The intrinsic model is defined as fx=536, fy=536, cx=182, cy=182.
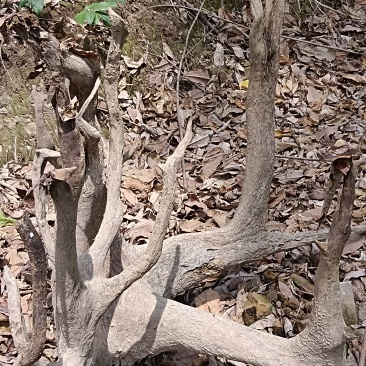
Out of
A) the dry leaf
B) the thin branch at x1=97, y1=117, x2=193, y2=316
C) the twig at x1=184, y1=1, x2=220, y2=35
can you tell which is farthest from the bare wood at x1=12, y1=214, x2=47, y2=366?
the twig at x1=184, y1=1, x2=220, y2=35

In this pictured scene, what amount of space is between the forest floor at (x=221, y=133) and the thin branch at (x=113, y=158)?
17 cm

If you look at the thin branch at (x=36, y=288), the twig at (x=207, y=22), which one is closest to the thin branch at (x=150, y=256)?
the thin branch at (x=36, y=288)

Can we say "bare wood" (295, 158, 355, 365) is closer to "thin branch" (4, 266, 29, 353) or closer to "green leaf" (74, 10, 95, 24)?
"thin branch" (4, 266, 29, 353)

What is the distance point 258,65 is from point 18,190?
1.73 m

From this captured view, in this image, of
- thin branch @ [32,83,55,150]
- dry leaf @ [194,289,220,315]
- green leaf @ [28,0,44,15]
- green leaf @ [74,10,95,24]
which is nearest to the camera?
thin branch @ [32,83,55,150]

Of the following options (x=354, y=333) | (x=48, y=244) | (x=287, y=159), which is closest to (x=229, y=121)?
(x=287, y=159)

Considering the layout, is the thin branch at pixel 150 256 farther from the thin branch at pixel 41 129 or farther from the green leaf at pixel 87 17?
the green leaf at pixel 87 17

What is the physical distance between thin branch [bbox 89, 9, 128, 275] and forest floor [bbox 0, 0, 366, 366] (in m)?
0.17

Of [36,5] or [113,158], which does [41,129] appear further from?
[36,5]

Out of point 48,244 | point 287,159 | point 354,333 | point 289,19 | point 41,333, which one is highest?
point 289,19

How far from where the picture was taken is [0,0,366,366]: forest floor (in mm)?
2771

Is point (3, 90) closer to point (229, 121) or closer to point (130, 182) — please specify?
point (130, 182)

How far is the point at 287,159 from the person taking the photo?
3.63 m

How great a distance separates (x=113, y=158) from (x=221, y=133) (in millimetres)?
1705
